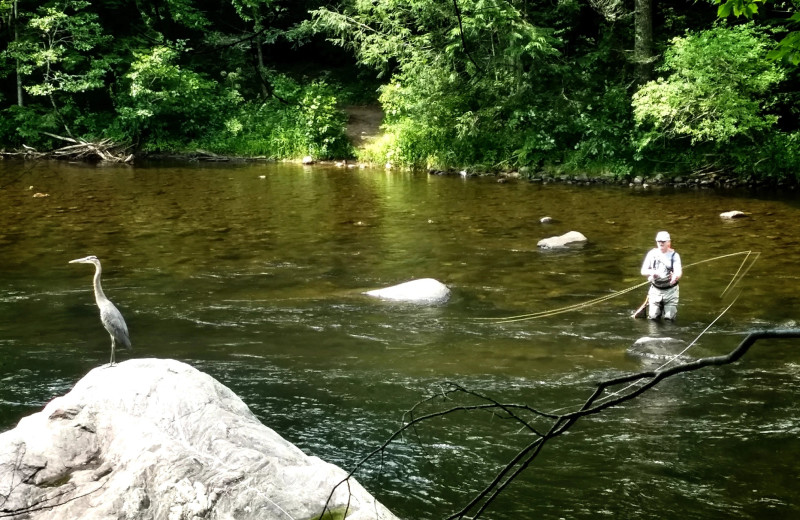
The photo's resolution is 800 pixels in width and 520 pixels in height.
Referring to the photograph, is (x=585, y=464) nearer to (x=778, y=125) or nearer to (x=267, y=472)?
(x=267, y=472)

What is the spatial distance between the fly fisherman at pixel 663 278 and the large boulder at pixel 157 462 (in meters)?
6.91

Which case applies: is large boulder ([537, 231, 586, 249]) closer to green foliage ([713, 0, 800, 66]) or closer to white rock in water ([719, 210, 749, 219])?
white rock in water ([719, 210, 749, 219])

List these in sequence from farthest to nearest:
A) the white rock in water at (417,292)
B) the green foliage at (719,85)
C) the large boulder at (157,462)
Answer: the green foliage at (719,85)
the white rock in water at (417,292)
the large boulder at (157,462)

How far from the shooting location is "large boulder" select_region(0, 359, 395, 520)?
4648 mm

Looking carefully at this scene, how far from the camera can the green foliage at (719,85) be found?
20.0 meters

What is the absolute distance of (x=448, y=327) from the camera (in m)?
10.9

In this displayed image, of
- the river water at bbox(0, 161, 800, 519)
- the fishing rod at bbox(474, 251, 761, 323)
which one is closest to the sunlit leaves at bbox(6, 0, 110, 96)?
the river water at bbox(0, 161, 800, 519)

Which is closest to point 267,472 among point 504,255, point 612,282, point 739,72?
point 612,282

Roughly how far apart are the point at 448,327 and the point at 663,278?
9.83 ft

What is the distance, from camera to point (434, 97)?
26031 millimetres

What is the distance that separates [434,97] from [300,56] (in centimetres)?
1596

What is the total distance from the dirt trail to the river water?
10.2 meters

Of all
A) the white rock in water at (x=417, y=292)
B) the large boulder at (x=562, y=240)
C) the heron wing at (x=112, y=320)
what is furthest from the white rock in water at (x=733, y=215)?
the heron wing at (x=112, y=320)

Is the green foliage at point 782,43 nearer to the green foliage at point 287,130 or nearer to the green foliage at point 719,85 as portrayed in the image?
the green foliage at point 719,85
